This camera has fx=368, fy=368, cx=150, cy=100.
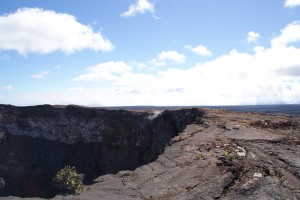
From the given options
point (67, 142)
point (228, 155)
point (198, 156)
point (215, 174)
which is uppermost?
point (228, 155)

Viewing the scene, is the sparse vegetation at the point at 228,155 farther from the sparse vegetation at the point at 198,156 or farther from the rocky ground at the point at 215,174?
the sparse vegetation at the point at 198,156

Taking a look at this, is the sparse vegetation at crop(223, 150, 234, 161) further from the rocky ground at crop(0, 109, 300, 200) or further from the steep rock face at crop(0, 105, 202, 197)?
the steep rock face at crop(0, 105, 202, 197)

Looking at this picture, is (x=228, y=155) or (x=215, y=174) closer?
(x=215, y=174)

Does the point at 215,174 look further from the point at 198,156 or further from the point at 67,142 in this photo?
the point at 67,142

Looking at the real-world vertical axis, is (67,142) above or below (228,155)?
below

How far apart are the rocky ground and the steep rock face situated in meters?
31.4

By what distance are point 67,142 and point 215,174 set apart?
2447 inches

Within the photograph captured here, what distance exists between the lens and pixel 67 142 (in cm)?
7294

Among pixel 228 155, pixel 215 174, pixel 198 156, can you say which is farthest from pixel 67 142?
pixel 215 174

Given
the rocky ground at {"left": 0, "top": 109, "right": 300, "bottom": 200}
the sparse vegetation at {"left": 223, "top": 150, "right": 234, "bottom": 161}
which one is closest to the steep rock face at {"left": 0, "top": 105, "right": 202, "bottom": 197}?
the rocky ground at {"left": 0, "top": 109, "right": 300, "bottom": 200}

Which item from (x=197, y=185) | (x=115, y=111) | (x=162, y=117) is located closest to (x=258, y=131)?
(x=197, y=185)

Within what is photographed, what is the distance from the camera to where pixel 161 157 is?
17656 mm

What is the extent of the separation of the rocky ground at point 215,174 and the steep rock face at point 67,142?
31.4m

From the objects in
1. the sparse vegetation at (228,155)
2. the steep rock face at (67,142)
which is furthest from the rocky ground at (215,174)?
the steep rock face at (67,142)
